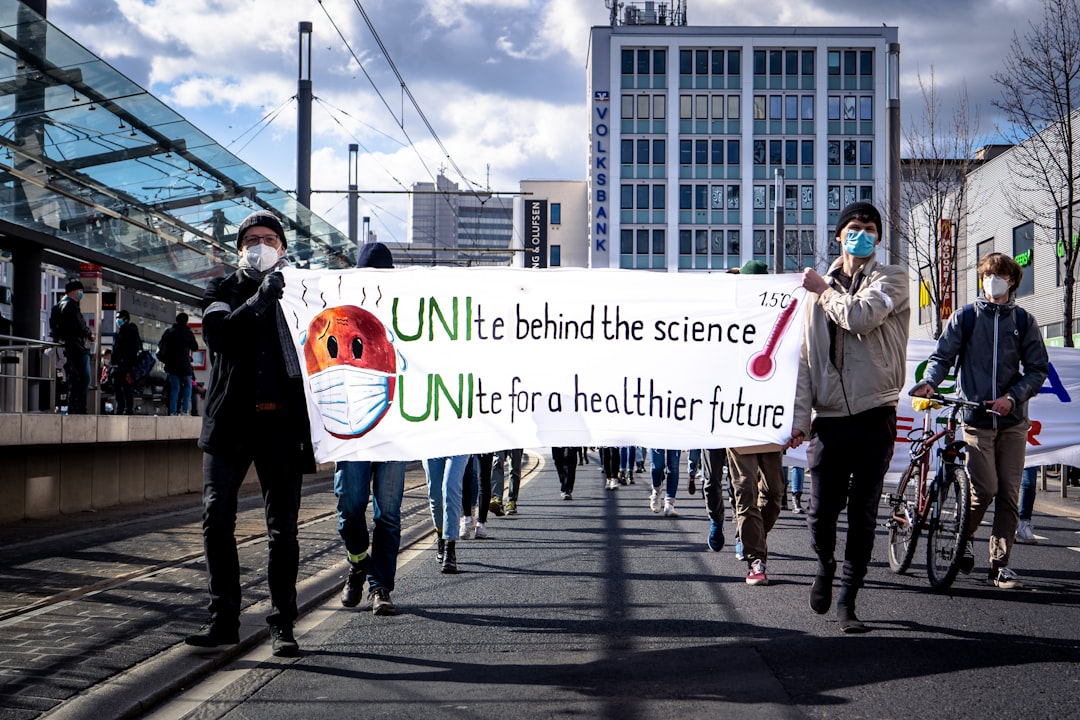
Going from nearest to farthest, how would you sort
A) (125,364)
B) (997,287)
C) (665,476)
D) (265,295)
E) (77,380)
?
1. (265,295)
2. (997,287)
3. (665,476)
4. (77,380)
5. (125,364)

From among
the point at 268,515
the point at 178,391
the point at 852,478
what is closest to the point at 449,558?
the point at 268,515

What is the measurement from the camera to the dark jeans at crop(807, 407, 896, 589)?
600cm

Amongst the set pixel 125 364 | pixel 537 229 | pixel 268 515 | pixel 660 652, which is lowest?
pixel 660 652

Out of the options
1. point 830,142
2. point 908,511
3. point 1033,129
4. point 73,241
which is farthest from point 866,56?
→ point 908,511

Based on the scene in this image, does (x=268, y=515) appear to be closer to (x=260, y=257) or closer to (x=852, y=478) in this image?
(x=260, y=257)

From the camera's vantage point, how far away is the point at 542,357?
698 cm

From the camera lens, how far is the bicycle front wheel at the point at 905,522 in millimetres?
7984

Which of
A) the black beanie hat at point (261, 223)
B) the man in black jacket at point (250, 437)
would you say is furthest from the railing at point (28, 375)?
the man in black jacket at point (250, 437)

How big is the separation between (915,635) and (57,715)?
3838 millimetres

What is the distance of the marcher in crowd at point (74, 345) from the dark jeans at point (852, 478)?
1140 centimetres

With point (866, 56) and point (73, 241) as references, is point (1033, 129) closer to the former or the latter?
point (73, 241)

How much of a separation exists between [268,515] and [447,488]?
108 inches

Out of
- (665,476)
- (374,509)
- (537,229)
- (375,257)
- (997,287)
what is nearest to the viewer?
(374,509)

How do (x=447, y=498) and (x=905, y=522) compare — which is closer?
(x=905, y=522)
